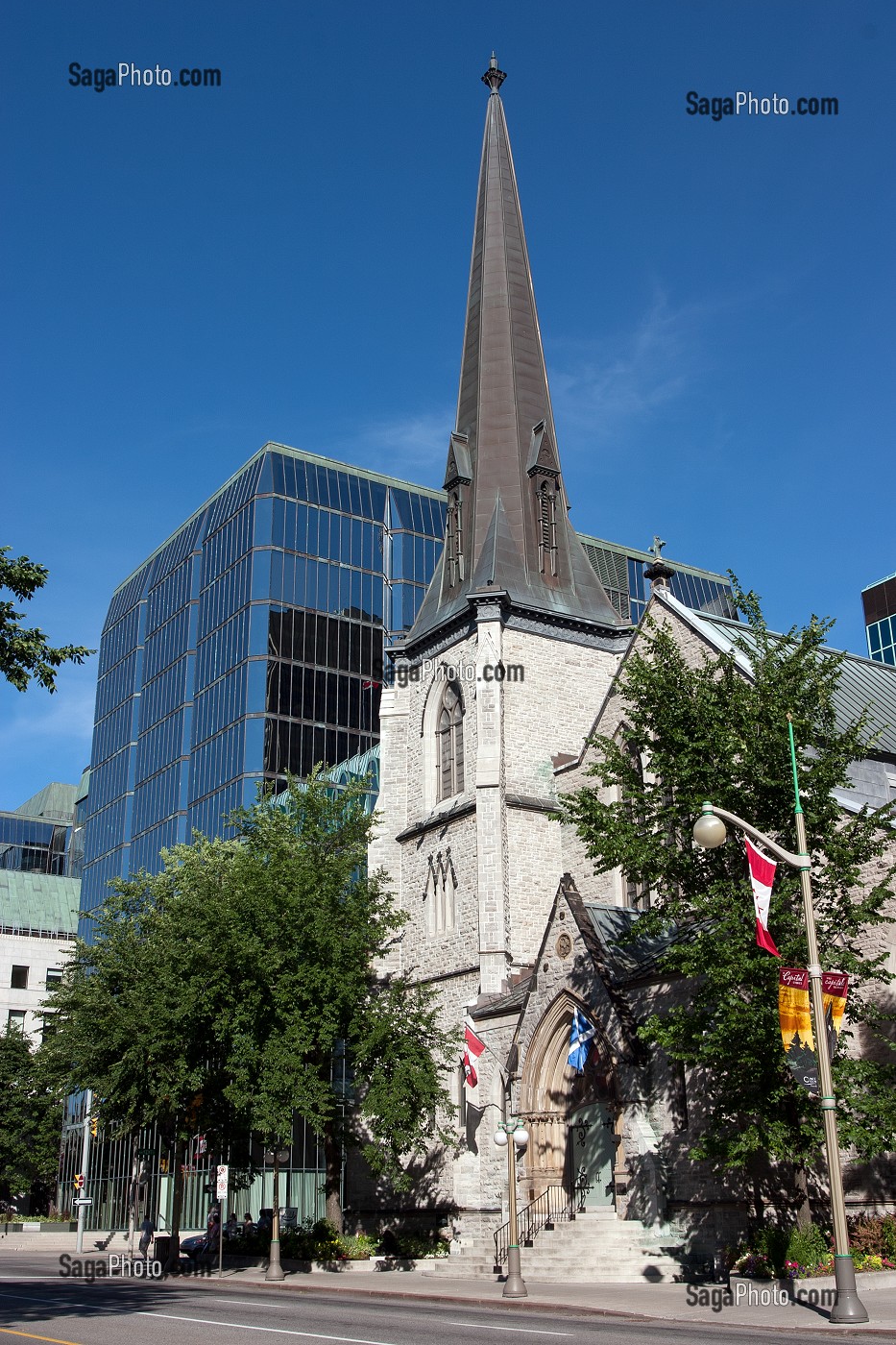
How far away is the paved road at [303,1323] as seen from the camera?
1399 centimetres

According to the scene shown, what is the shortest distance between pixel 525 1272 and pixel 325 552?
52.4 m

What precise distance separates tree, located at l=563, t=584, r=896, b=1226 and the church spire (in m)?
15.2

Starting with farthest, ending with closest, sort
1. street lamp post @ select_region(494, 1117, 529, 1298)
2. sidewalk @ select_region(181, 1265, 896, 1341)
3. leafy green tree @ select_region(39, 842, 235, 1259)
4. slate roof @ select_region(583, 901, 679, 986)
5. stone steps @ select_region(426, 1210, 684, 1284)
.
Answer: leafy green tree @ select_region(39, 842, 235, 1259) < slate roof @ select_region(583, 901, 679, 986) < stone steps @ select_region(426, 1210, 684, 1284) < street lamp post @ select_region(494, 1117, 529, 1298) < sidewalk @ select_region(181, 1265, 896, 1341)

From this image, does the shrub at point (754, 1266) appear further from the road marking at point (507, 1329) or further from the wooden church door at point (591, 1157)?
the wooden church door at point (591, 1157)

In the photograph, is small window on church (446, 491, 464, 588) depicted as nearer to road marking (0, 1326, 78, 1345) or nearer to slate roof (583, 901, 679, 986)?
slate roof (583, 901, 679, 986)

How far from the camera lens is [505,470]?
42.6 metres

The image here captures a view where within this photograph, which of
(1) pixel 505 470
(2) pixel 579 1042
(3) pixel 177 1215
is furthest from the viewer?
(1) pixel 505 470

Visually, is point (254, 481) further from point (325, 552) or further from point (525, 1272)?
point (525, 1272)

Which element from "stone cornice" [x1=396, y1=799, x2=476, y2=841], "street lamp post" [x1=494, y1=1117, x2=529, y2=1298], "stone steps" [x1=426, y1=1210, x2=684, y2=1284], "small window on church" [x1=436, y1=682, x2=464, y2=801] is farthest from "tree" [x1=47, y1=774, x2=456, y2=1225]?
"street lamp post" [x1=494, y1=1117, x2=529, y2=1298]

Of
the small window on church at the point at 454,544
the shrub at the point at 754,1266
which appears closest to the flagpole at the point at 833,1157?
the shrub at the point at 754,1266

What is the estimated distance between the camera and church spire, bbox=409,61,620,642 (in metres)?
40.6

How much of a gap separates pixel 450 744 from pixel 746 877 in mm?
18052

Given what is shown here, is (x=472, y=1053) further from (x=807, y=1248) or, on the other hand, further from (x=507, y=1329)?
(x=507, y=1329)

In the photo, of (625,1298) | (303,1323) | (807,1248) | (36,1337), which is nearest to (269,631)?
(625,1298)
